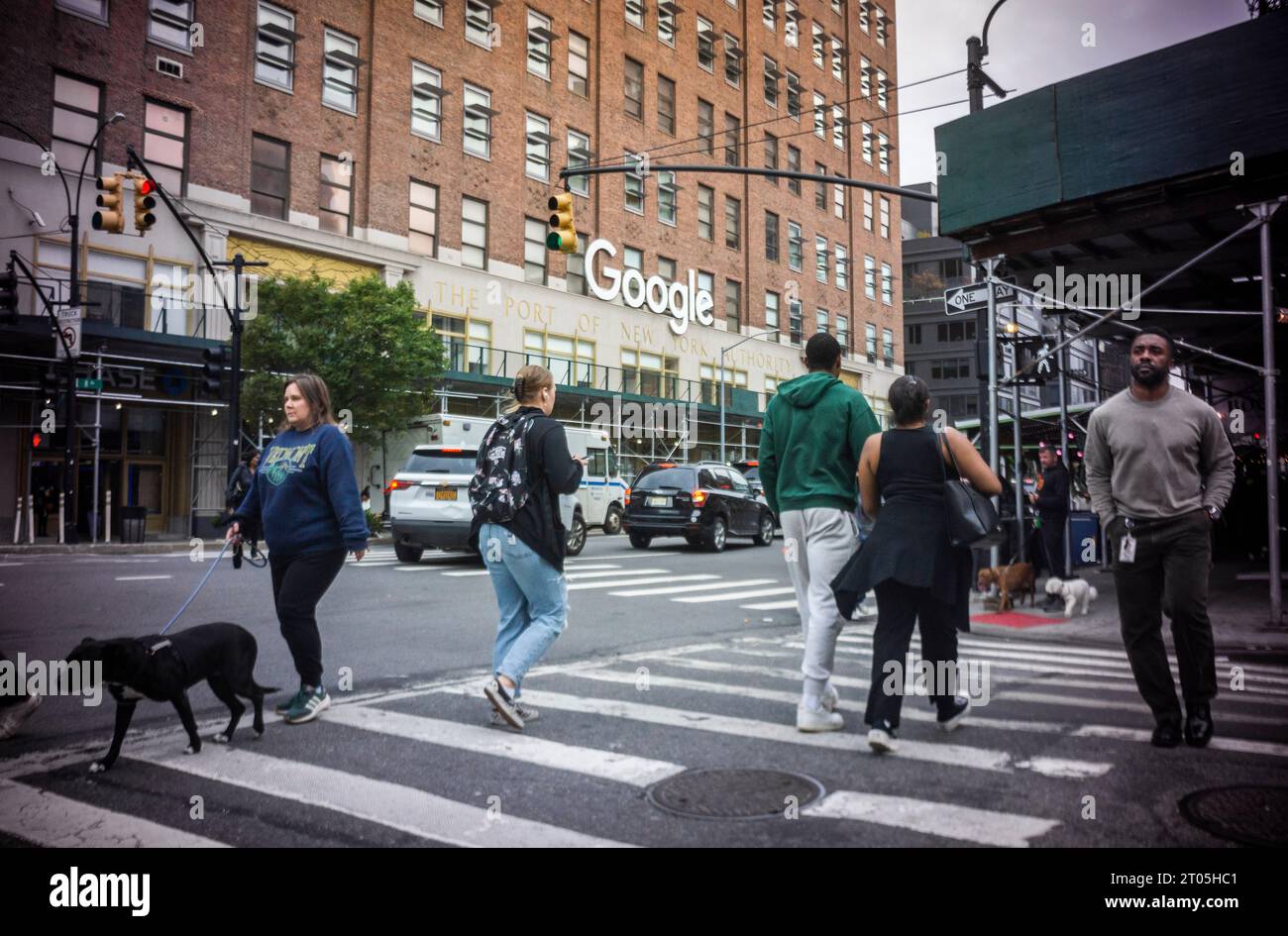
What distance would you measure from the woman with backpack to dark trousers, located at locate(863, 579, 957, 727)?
1.80m

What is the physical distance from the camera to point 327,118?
30.1 m

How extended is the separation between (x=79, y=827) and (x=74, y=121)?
87.3 ft

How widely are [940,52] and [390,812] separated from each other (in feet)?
58.8

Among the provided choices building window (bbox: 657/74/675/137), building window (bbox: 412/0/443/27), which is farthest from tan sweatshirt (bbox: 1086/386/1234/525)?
building window (bbox: 657/74/675/137)

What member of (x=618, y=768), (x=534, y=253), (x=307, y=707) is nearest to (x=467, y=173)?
(x=534, y=253)

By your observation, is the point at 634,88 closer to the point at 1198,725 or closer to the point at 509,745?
the point at 509,745

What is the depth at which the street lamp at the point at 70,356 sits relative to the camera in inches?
874

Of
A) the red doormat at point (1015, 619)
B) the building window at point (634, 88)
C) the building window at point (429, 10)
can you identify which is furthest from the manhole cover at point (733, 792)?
the building window at point (634, 88)

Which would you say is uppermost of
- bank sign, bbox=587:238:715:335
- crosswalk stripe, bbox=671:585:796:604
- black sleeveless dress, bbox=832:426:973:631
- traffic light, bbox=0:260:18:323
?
bank sign, bbox=587:238:715:335

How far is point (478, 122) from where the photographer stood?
3484 centimetres

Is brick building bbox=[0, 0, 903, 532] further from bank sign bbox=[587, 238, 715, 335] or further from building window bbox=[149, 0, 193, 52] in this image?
bank sign bbox=[587, 238, 715, 335]

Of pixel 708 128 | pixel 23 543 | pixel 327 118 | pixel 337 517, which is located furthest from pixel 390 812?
pixel 708 128

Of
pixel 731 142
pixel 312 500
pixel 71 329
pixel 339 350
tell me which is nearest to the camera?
pixel 312 500

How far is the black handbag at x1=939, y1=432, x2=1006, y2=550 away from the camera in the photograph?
4.70 metres
